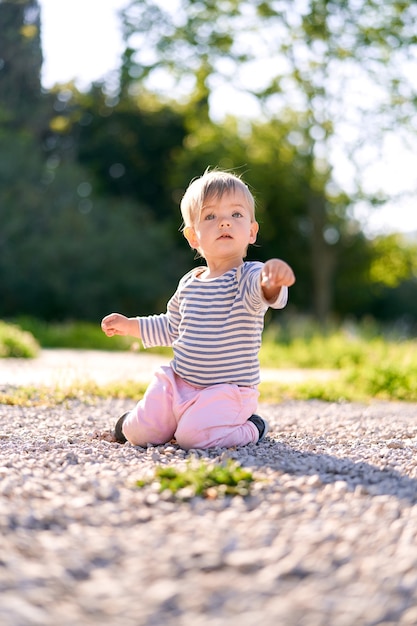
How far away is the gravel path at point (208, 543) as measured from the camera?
1.53 metres

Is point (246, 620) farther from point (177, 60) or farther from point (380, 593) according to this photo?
point (177, 60)

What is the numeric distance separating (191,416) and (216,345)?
0.32m

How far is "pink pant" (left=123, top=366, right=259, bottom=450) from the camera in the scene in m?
3.08

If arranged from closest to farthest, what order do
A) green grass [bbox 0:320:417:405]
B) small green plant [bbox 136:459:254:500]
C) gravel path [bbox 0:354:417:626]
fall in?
1. gravel path [bbox 0:354:417:626]
2. small green plant [bbox 136:459:254:500]
3. green grass [bbox 0:320:417:405]

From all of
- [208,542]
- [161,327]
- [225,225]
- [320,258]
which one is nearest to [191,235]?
[225,225]

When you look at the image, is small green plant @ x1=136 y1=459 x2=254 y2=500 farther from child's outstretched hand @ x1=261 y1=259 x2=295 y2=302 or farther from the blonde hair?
the blonde hair

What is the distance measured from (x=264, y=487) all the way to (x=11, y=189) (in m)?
13.9

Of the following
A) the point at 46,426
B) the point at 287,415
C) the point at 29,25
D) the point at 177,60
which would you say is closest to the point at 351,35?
the point at 177,60

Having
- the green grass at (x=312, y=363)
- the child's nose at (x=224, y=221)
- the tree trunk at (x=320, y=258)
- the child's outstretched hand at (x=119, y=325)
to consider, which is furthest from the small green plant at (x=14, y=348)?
the tree trunk at (x=320, y=258)

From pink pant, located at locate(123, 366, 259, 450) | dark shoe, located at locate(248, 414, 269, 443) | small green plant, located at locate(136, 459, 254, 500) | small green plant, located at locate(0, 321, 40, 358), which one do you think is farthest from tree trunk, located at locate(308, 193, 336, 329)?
small green plant, located at locate(136, 459, 254, 500)

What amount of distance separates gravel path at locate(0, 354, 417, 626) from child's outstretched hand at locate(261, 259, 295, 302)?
2.01 ft

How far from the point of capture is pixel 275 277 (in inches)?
108

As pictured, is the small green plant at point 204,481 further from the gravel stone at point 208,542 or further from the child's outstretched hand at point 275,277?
the child's outstretched hand at point 275,277

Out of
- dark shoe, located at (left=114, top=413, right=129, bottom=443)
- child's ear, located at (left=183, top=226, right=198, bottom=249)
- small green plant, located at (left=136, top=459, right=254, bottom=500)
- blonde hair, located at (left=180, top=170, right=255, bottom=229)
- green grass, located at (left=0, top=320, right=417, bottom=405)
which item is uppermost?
blonde hair, located at (left=180, top=170, right=255, bottom=229)
